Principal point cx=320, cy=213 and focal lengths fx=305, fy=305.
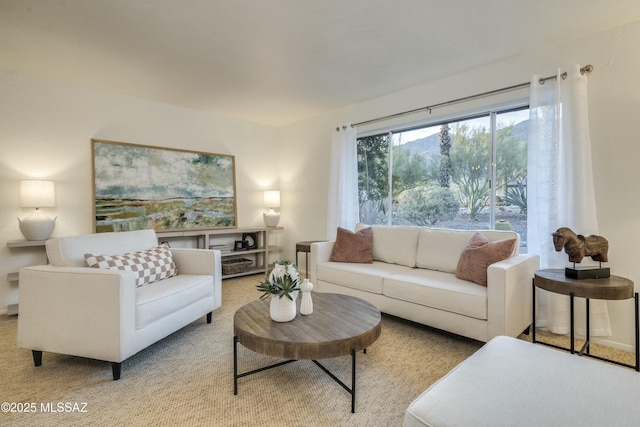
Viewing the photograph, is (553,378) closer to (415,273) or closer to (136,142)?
(415,273)

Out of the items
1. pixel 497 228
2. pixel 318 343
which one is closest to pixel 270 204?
pixel 497 228

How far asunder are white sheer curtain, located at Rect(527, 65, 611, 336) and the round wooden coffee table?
63.0 inches

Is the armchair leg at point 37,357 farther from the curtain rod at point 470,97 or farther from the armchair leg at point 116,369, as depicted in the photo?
the curtain rod at point 470,97

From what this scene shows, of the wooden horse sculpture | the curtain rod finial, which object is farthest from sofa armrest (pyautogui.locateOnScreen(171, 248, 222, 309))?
the curtain rod finial

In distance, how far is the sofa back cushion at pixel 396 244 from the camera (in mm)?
3076

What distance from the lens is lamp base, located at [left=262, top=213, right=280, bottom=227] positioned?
471 cm

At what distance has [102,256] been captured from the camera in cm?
227

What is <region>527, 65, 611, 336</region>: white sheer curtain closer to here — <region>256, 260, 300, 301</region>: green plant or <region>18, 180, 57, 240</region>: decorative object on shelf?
<region>256, 260, 300, 301</region>: green plant

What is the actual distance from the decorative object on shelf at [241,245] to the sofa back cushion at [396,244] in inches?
80.6

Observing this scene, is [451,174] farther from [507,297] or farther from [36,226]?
[36,226]

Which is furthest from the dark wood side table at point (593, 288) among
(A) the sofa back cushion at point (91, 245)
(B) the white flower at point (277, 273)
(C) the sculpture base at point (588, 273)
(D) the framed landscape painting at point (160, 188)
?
(D) the framed landscape painting at point (160, 188)

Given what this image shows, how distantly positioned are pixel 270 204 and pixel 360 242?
6.50 ft

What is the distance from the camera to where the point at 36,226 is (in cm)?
290

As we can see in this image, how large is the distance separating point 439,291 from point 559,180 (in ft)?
4.34
